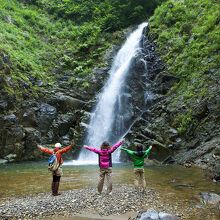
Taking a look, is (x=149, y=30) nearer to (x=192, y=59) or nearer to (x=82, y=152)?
(x=192, y=59)

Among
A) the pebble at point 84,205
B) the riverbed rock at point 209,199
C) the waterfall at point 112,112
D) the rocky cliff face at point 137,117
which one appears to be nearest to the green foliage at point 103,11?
the waterfall at point 112,112

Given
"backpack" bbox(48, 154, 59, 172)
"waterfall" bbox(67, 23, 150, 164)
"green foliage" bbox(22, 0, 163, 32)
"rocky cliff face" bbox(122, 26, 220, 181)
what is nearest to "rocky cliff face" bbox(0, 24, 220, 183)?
"rocky cliff face" bbox(122, 26, 220, 181)

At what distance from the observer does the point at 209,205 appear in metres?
4.91

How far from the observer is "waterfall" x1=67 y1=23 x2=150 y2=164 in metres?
17.8

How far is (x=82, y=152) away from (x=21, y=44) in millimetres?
15229

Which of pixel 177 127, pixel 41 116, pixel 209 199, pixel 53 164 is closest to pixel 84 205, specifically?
pixel 53 164

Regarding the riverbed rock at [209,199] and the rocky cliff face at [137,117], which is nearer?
the riverbed rock at [209,199]

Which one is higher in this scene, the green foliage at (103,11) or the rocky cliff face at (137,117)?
the green foliage at (103,11)

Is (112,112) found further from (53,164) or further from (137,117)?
(53,164)

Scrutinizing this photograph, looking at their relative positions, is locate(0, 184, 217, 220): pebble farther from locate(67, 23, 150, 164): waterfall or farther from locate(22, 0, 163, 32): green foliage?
locate(22, 0, 163, 32): green foliage

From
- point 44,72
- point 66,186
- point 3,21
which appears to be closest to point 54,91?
point 44,72

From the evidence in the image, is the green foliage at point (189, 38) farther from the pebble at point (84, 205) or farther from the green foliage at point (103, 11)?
the pebble at point (84, 205)

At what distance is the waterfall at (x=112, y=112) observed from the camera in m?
17.8

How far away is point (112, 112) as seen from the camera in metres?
19.5
